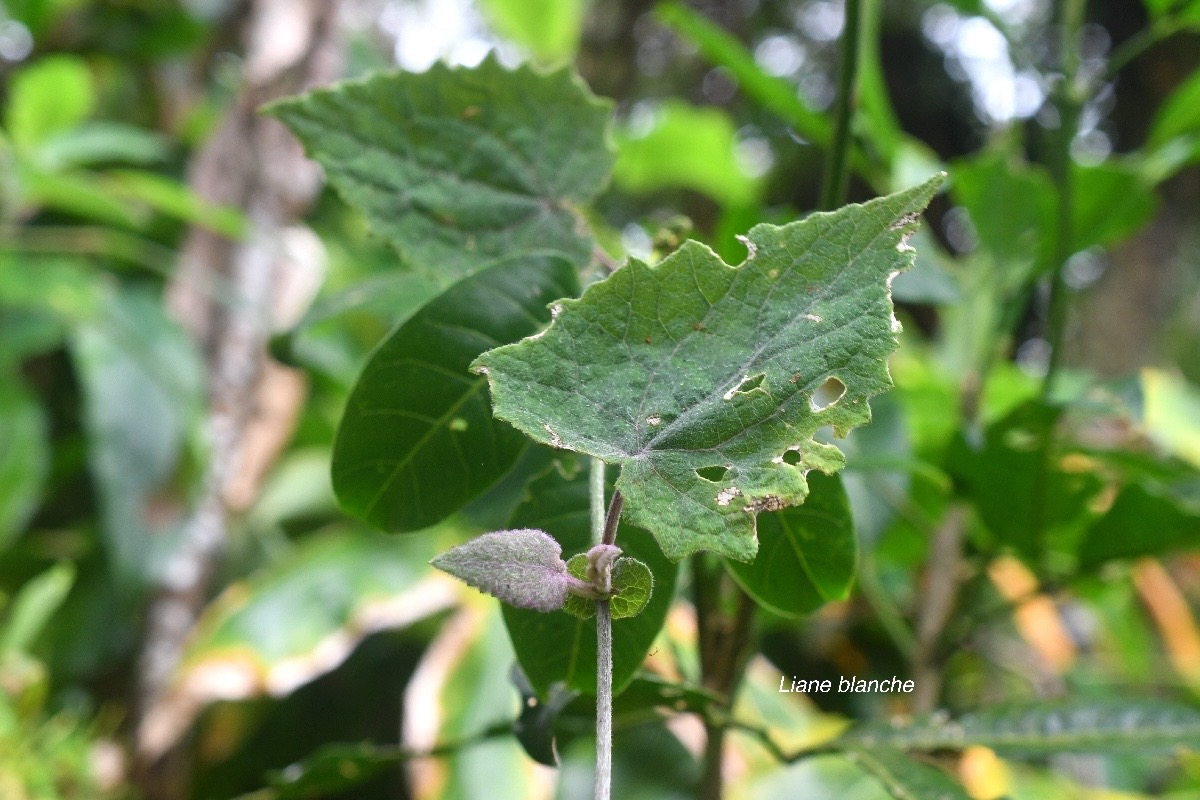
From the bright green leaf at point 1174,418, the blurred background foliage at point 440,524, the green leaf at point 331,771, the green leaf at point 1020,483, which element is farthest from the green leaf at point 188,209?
the bright green leaf at point 1174,418

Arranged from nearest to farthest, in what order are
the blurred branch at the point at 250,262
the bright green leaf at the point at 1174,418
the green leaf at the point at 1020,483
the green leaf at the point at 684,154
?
the green leaf at the point at 1020,483 → the blurred branch at the point at 250,262 → the bright green leaf at the point at 1174,418 → the green leaf at the point at 684,154

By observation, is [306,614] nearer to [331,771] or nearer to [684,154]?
[331,771]

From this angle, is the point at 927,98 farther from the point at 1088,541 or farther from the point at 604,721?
the point at 604,721

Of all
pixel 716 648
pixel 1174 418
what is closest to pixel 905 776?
pixel 716 648

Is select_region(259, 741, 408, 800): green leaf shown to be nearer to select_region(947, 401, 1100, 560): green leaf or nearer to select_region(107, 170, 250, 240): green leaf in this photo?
select_region(947, 401, 1100, 560): green leaf

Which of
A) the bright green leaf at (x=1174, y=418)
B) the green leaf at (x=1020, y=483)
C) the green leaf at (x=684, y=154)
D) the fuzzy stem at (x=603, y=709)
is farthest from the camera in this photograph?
the green leaf at (x=684, y=154)

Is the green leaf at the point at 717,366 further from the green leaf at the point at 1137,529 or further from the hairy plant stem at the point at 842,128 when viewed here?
the green leaf at the point at 1137,529
